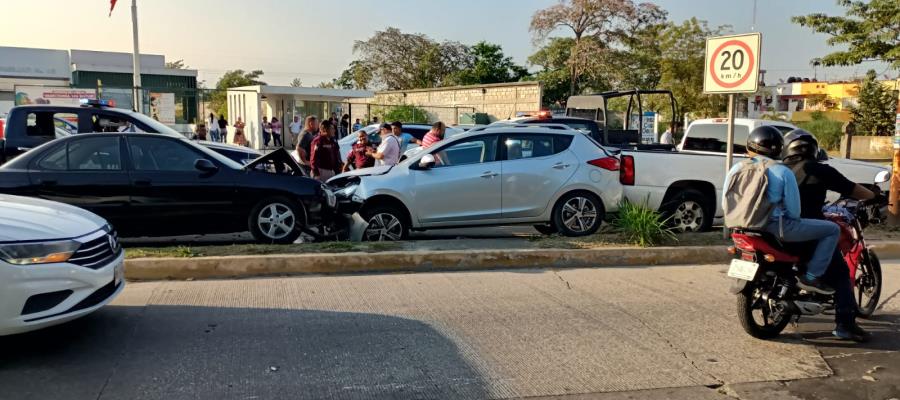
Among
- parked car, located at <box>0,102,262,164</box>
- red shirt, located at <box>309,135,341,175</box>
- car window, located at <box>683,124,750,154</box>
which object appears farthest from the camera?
car window, located at <box>683,124,750,154</box>

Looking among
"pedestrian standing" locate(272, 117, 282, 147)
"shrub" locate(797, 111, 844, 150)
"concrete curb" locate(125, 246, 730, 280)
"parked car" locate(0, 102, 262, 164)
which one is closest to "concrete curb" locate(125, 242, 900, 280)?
"concrete curb" locate(125, 246, 730, 280)

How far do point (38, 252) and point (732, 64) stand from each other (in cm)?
767

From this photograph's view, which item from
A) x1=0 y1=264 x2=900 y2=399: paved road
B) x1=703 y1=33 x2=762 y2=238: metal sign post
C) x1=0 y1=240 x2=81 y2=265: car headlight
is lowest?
x1=0 y1=264 x2=900 y2=399: paved road

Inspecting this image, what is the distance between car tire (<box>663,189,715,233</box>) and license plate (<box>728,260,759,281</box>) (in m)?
4.54

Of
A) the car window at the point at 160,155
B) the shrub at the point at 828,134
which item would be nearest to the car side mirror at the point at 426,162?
the car window at the point at 160,155

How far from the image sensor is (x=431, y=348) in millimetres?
4980

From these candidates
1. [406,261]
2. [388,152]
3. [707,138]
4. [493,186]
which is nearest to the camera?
[406,261]

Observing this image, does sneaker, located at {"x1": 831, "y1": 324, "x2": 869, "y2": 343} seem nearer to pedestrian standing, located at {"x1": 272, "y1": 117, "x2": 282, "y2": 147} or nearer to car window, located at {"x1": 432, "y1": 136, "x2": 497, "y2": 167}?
car window, located at {"x1": 432, "y1": 136, "x2": 497, "y2": 167}

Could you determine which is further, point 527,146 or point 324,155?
point 324,155

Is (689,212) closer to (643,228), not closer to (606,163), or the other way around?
(606,163)

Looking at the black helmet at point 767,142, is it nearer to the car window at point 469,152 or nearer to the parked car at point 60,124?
the car window at point 469,152

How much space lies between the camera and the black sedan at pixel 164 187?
26.6ft

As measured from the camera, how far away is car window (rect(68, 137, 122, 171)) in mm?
8219

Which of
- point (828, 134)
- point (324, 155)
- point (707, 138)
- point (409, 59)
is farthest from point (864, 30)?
point (409, 59)
